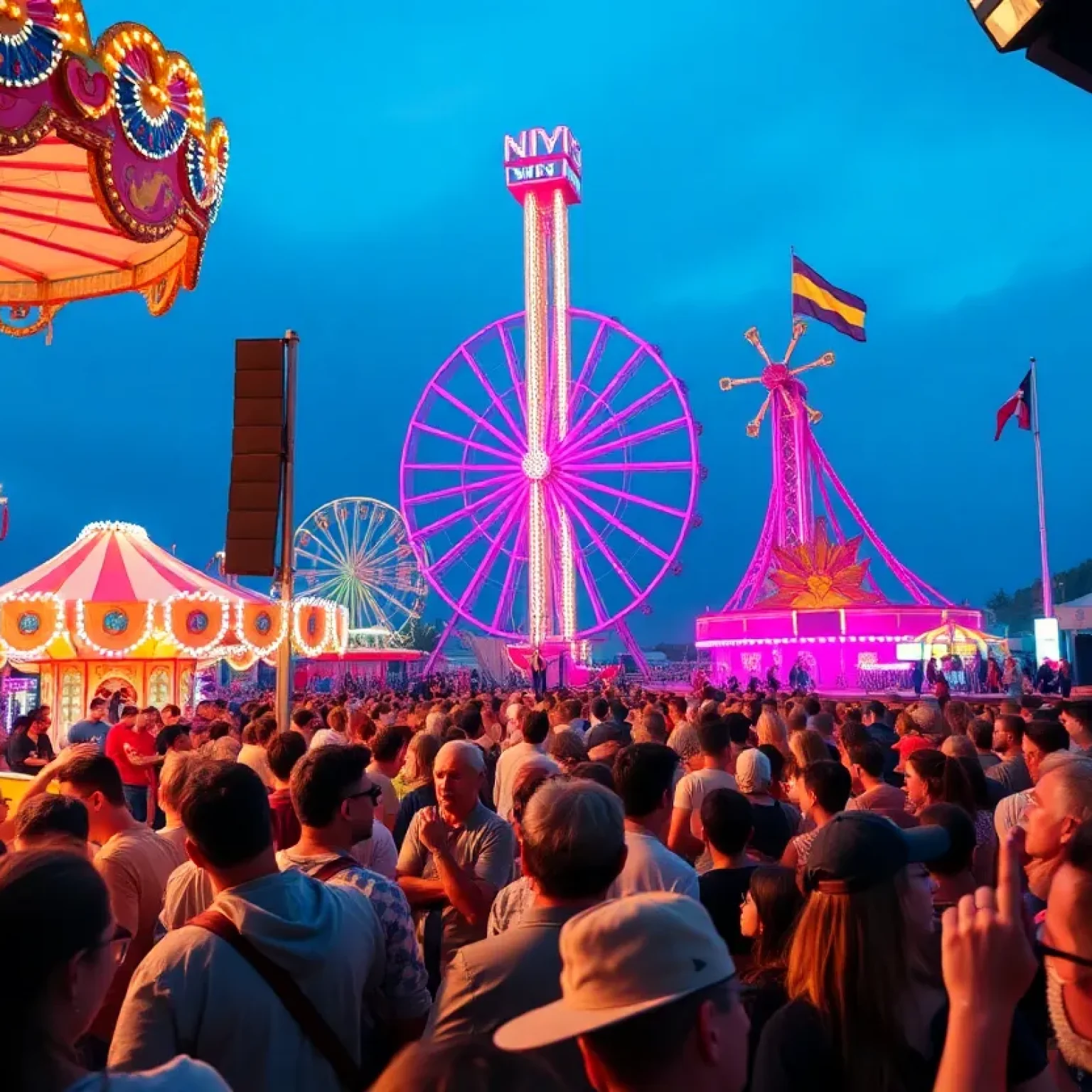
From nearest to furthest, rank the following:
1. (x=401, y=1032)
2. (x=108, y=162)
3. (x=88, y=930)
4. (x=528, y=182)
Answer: (x=88, y=930), (x=401, y=1032), (x=108, y=162), (x=528, y=182)

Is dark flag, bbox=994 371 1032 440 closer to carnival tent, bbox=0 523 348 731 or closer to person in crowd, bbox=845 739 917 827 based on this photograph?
carnival tent, bbox=0 523 348 731

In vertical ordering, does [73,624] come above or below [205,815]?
above

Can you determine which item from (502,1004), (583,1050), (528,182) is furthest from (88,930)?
(528,182)

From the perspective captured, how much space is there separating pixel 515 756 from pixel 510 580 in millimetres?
30158

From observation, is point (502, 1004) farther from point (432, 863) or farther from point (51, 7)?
point (51, 7)

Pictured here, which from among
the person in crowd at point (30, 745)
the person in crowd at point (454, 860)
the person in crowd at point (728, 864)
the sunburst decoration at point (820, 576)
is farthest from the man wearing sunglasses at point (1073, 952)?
the sunburst decoration at point (820, 576)

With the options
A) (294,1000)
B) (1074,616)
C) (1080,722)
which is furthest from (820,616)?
(294,1000)

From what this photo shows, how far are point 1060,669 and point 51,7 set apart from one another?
60.7 ft

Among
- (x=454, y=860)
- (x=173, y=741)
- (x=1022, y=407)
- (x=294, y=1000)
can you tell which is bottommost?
(x=294, y=1000)

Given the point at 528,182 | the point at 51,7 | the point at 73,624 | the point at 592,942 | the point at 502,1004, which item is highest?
the point at 528,182

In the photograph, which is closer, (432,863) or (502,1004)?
(502,1004)

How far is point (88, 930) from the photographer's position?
5.14 feet

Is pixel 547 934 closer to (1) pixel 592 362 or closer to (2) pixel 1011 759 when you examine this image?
(2) pixel 1011 759

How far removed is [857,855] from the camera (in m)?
2.02
